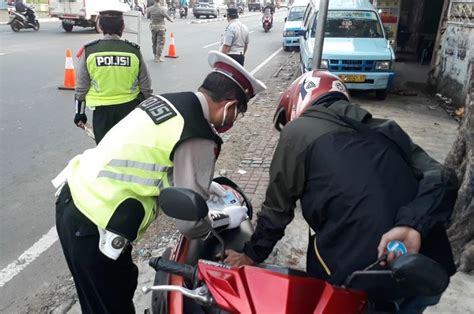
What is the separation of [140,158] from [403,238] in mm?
1088

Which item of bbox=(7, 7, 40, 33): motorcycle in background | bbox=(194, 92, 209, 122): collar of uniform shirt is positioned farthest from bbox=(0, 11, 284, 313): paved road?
bbox=(7, 7, 40, 33): motorcycle in background

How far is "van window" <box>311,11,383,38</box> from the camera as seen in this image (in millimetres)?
10305

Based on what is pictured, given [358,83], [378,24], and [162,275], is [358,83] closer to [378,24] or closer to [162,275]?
[378,24]

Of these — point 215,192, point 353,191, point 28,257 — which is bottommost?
point 28,257

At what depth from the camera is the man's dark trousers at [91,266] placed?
204 cm

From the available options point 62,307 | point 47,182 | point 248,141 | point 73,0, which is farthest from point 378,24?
point 73,0

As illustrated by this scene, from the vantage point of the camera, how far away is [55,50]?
48.1 ft

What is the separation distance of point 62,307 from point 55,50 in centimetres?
1329

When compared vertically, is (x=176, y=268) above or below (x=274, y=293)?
below

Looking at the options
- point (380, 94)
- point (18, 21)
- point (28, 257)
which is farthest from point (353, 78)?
point (18, 21)

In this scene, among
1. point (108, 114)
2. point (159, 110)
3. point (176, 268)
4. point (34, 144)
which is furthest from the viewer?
point (34, 144)

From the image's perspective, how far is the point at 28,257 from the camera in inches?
146

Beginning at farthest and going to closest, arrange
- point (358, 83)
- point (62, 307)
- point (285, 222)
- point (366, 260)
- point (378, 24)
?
point (378, 24) < point (358, 83) < point (62, 307) < point (285, 222) < point (366, 260)

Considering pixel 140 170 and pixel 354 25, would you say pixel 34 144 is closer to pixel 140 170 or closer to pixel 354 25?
pixel 140 170
